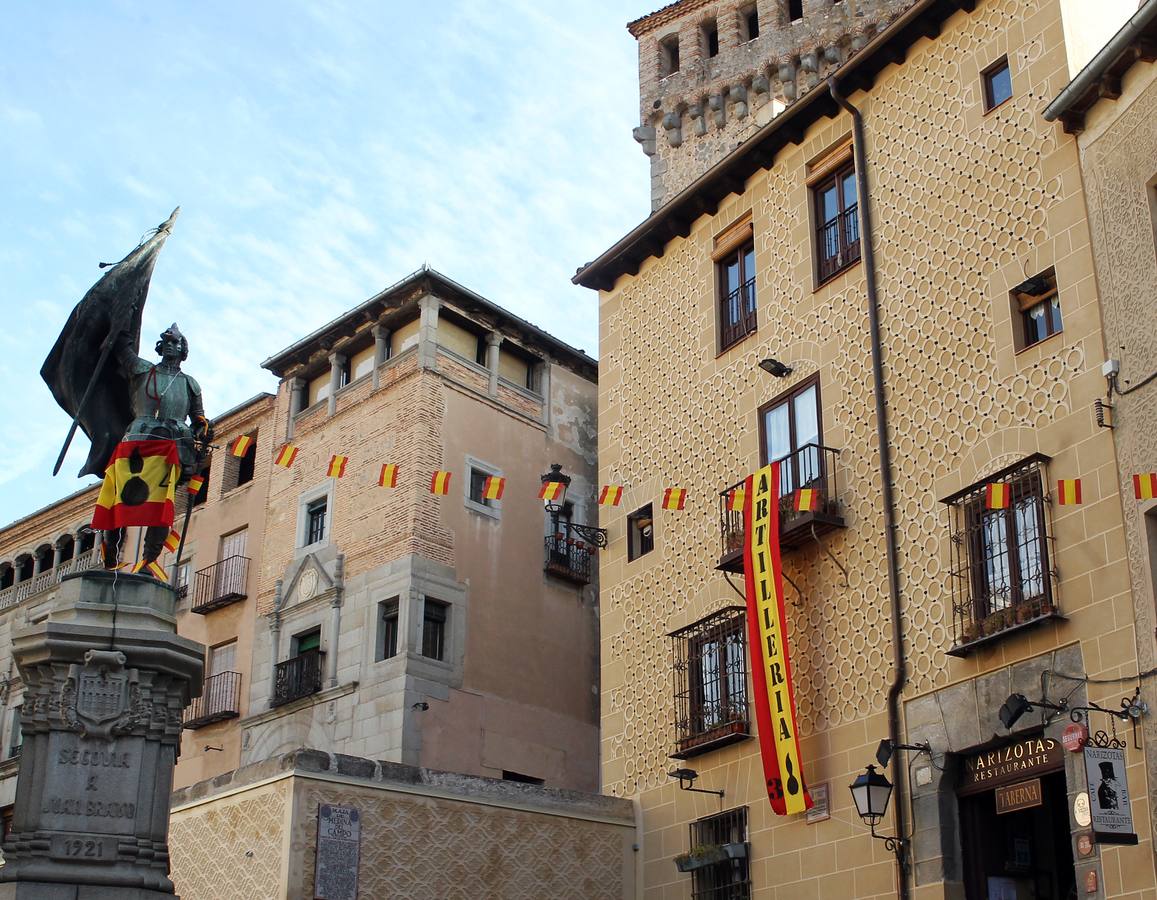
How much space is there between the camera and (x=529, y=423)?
3331 centimetres

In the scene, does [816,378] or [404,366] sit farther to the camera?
[404,366]

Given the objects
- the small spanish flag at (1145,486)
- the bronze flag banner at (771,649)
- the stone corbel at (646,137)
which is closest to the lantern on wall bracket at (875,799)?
the bronze flag banner at (771,649)

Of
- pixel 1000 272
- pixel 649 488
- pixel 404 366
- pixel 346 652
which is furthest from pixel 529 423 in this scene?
pixel 1000 272

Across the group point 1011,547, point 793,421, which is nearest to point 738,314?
point 793,421

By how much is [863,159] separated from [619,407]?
6.41 m

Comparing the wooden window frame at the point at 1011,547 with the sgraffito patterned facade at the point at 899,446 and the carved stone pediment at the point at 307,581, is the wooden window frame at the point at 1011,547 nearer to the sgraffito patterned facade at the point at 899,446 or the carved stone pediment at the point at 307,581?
the sgraffito patterned facade at the point at 899,446

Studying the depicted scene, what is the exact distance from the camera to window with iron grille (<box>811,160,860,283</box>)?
22.5 metres

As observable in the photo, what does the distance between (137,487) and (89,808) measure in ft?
11.1

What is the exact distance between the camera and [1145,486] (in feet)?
53.2

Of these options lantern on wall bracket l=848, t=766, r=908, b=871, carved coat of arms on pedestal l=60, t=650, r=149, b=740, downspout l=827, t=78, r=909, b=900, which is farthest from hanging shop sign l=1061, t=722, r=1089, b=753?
carved coat of arms on pedestal l=60, t=650, r=149, b=740

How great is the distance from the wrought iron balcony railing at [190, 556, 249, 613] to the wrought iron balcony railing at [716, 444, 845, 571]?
14816mm

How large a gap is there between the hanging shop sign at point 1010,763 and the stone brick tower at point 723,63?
1921 centimetres

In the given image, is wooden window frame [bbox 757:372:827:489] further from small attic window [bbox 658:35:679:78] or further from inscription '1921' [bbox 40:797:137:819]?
small attic window [bbox 658:35:679:78]

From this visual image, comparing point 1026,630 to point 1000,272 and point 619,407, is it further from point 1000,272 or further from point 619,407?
point 619,407
